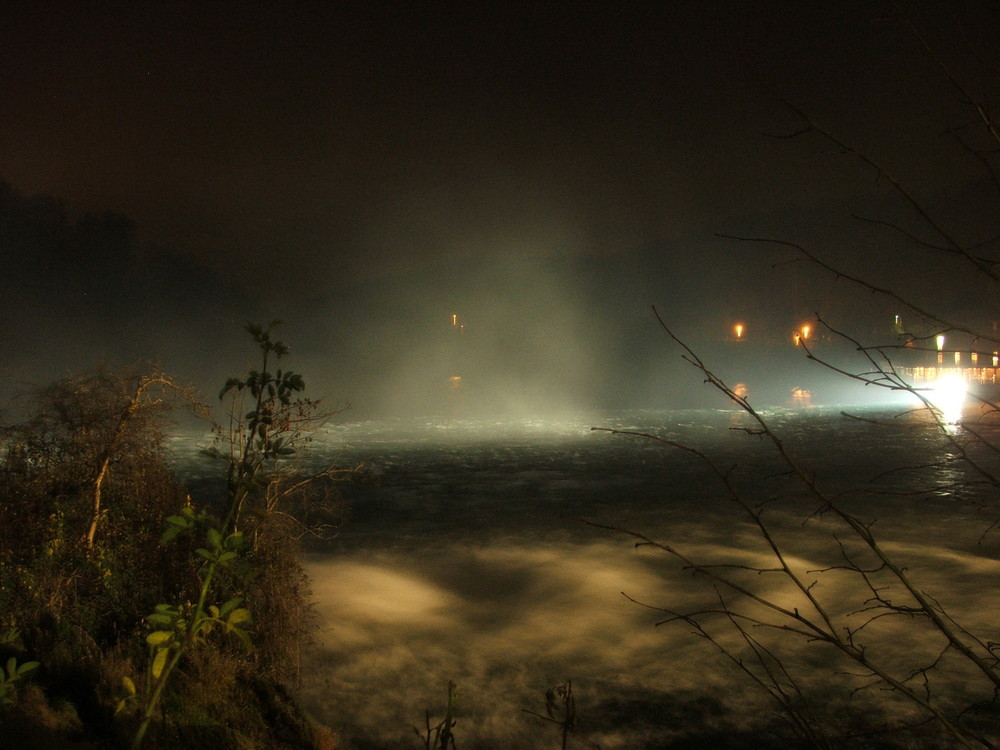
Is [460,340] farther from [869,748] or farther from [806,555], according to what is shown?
[869,748]

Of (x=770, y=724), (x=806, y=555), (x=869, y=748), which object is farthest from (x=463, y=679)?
(x=806, y=555)

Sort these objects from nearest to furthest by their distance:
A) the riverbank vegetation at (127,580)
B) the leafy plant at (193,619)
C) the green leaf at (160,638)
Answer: the leafy plant at (193,619), the green leaf at (160,638), the riverbank vegetation at (127,580)

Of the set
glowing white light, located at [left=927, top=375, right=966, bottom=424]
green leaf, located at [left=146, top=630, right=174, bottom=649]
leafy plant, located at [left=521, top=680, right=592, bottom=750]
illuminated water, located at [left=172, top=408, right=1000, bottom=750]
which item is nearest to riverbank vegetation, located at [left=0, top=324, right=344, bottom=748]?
green leaf, located at [left=146, top=630, right=174, bottom=649]

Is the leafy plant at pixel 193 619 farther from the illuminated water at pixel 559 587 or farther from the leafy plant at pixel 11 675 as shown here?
the illuminated water at pixel 559 587

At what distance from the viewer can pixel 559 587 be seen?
42.6 feet

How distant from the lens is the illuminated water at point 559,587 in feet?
26.9

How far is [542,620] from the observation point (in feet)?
37.3

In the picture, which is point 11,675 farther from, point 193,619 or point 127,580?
point 127,580

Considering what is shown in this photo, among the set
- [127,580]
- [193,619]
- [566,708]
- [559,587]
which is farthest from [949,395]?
[566,708]

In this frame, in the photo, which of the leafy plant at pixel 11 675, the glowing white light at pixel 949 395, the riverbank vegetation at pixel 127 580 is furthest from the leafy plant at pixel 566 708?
the riverbank vegetation at pixel 127 580

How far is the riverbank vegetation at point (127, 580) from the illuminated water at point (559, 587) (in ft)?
Result: 5.40

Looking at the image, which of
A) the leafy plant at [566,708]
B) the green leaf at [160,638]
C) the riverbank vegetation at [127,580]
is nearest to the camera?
the leafy plant at [566,708]

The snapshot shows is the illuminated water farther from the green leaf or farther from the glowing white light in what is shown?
the green leaf

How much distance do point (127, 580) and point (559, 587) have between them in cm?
778
